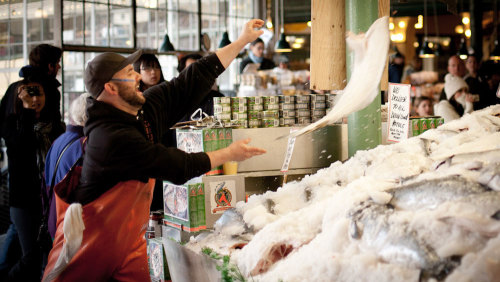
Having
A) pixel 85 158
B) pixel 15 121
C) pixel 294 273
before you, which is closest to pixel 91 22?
pixel 15 121

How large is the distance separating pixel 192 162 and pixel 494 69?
9.06 meters

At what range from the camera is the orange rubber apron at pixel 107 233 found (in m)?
2.88

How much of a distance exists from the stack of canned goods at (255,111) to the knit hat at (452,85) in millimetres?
4399

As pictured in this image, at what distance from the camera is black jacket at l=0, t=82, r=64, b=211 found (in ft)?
17.2

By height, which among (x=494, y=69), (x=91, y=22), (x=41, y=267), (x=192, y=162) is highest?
(x=91, y=22)

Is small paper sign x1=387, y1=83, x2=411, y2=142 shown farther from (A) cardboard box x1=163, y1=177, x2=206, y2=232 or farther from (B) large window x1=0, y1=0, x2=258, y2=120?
(B) large window x1=0, y1=0, x2=258, y2=120

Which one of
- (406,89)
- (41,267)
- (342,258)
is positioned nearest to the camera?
(342,258)

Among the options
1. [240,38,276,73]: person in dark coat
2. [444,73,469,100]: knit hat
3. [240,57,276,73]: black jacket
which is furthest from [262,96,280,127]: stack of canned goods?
[240,57,276,73]: black jacket

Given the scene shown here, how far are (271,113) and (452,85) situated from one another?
A: 452 cm

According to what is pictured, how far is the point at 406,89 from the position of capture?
416cm

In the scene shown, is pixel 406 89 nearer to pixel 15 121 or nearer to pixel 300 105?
pixel 300 105

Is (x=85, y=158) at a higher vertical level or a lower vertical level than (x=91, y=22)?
lower

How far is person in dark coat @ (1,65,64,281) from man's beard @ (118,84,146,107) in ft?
8.00

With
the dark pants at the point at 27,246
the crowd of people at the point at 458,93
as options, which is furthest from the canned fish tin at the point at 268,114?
the crowd of people at the point at 458,93
